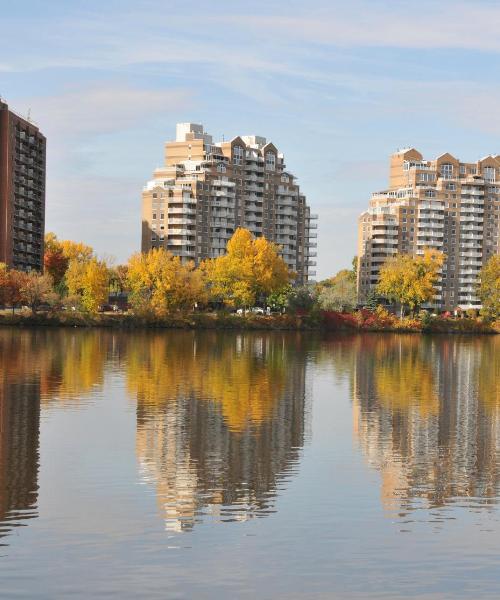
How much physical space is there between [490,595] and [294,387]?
4970 cm

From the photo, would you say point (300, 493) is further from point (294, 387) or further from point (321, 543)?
point (294, 387)

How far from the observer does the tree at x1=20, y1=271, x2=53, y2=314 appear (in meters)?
160

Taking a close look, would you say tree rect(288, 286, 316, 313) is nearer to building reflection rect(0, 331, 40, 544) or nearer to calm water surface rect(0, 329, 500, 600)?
building reflection rect(0, 331, 40, 544)

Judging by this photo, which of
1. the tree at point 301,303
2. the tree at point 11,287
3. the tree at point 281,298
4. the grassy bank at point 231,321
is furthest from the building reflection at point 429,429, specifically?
the tree at point 281,298

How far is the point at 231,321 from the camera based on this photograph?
179 metres

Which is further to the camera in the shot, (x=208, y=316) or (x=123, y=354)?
(x=208, y=316)

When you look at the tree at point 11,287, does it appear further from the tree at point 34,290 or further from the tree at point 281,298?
the tree at point 281,298

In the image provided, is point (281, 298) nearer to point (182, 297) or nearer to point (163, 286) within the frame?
point (182, 297)

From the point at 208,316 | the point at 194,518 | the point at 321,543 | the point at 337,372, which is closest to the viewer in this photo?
the point at 321,543

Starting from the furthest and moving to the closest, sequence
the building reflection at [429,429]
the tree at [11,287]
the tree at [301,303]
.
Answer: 1. the tree at [301,303]
2. the tree at [11,287]
3. the building reflection at [429,429]

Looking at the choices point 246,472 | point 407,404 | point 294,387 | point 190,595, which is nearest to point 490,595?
point 190,595

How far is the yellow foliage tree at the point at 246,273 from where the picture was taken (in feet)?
609

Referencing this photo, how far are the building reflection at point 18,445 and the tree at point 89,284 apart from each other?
89789 millimetres

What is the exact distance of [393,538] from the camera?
3019 cm
